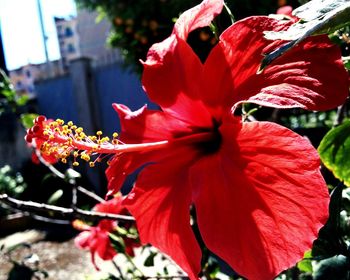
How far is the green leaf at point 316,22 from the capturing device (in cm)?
37

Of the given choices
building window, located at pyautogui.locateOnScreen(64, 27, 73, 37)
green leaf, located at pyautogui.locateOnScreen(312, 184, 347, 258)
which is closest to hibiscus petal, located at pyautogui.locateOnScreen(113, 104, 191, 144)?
green leaf, located at pyautogui.locateOnScreen(312, 184, 347, 258)

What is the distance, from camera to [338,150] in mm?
543

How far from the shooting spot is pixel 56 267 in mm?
4324

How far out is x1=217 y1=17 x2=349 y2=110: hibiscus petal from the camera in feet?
1.58

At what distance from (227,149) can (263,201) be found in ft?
0.31

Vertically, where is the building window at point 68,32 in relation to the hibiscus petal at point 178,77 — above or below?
below

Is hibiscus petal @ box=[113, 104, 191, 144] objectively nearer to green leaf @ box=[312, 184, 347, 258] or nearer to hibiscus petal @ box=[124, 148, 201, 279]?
hibiscus petal @ box=[124, 148, 201, 279]

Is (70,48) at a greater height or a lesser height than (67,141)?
lesser

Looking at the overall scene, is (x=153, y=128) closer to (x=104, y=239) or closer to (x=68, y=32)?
(x=104, y=239)

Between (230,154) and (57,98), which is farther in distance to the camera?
(57,98)

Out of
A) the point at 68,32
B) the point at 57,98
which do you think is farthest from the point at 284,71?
the point at 68,32

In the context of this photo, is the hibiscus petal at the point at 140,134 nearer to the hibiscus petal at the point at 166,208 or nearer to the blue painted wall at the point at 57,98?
the hibiscus petal at the point at 166,208

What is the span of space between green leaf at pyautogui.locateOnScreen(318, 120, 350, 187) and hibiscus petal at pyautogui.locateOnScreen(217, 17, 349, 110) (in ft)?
0.21

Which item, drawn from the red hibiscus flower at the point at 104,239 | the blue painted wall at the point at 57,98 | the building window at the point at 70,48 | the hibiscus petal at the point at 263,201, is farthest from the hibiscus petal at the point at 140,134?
the building window at the point at 70,48
